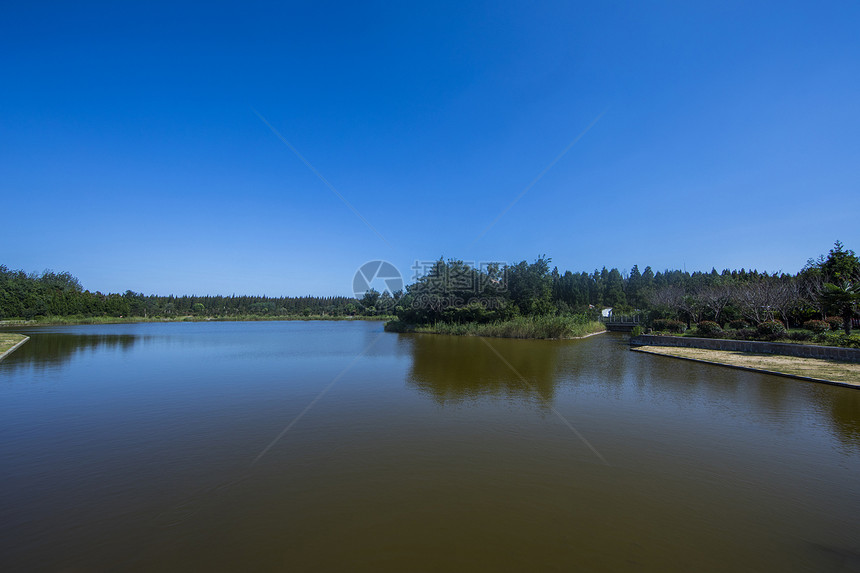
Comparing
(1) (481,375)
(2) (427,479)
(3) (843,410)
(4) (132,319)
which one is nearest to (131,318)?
(4) (132,319)

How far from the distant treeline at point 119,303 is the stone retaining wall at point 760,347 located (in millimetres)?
56539

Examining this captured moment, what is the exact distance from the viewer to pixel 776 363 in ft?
45.3

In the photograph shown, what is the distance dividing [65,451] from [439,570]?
606 cm

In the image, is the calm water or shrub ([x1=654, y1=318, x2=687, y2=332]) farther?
shrub ([x1=654, y1=318, x2=687, y2=332])

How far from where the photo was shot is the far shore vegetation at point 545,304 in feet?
68.9

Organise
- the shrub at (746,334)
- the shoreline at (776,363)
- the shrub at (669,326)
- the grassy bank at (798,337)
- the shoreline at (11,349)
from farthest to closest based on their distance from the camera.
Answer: the shrub at (669,326) < the shrub at (746,334) < the shoreline at (11,349) < the grassy bank at (798,337) < the shoreline at (776,363)

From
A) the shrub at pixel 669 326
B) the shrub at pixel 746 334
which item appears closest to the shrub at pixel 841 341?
the shrub at pixel 746 334

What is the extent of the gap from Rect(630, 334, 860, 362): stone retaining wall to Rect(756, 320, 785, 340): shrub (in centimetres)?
123

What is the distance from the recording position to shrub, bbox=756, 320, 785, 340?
17844 millimetres

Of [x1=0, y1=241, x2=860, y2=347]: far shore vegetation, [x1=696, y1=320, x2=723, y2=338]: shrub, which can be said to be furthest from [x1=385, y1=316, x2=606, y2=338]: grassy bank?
[x1=696, y1=320, x2=723, y2=338]: shrub

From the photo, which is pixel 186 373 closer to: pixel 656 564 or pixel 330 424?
pixel 330 424

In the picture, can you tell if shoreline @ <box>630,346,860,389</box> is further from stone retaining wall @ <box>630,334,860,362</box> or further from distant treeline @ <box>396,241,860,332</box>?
distant treeline @ <box>396,241,860,332</box>

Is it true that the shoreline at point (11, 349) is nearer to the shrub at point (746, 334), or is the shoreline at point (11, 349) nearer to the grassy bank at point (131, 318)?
the grassy bank at point (131, 318)

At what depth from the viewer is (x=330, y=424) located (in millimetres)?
7199
